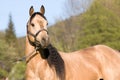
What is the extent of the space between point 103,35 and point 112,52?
37487 millimetres

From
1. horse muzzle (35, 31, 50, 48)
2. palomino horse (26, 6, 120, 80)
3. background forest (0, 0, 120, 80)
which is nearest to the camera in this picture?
horse muzzle (35, 31, 50, 48)

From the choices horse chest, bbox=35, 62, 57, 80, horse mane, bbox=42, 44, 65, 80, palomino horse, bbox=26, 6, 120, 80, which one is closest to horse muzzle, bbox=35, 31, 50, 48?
palomino horse, bbox=26, 6, 120, 80

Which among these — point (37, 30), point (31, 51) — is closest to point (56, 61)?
point (31, 51)

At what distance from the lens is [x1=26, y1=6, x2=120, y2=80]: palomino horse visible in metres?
7.18

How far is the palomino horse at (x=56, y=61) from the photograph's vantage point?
7.18 meters

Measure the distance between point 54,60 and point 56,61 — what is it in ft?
0.18

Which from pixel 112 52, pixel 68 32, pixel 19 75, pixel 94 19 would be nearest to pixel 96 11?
pixel 94 19

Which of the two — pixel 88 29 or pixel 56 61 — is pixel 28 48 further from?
pixel 88 29

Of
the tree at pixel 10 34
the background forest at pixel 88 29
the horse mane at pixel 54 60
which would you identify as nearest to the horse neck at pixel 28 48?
the horse mane at pixel 54 60

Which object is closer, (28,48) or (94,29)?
(28,48)

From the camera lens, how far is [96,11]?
1939 inches

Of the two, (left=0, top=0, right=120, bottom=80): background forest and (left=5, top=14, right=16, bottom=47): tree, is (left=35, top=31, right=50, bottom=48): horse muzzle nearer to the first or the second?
(left=0, top=0, right=120, bottom=80): background forest

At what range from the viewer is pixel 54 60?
7.53 metres

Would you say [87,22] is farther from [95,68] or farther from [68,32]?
[95,68]
